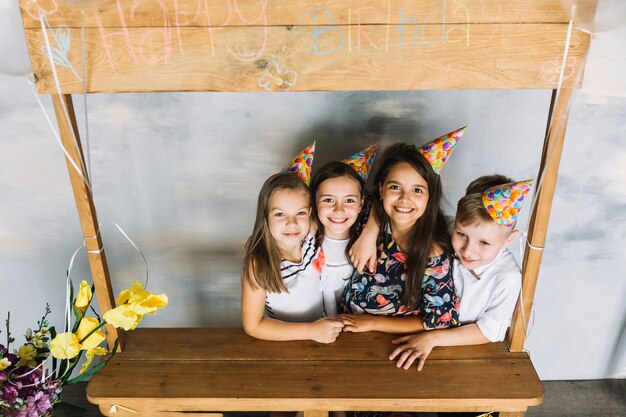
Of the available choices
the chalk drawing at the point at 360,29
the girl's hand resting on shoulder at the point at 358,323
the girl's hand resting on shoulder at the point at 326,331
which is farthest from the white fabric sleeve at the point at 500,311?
the chalk drawing at the point at 360,29

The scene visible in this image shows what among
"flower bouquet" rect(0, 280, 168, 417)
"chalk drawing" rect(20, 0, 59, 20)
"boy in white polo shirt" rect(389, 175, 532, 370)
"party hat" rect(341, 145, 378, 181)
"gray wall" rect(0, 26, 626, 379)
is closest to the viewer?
"chalk drawing" rect(20, 0, 59, 20)

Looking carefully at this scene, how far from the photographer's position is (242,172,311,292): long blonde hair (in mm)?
1504

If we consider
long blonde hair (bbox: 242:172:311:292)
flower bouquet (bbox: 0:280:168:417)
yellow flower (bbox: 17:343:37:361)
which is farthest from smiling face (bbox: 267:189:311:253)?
yellow flower (bbox: 17:343:37:361)

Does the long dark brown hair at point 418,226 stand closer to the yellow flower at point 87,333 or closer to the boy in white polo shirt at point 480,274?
the boy in white polo shirt at point 480,274

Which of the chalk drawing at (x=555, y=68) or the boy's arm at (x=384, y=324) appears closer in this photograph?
the chalk drawing at (x=555, y=68)

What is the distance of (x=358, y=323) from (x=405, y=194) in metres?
0.44

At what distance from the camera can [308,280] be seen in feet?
5.40

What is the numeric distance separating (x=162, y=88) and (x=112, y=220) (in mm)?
802

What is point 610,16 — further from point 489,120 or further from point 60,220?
point 60,220

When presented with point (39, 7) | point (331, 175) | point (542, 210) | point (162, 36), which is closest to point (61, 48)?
point (39, 7)

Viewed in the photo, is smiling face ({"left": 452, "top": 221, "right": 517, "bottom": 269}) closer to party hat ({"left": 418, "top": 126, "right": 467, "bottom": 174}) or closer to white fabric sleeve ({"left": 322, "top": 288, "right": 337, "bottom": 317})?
party hat ({"left": 418, "top": 126, "right": 467, "bottom": 174})

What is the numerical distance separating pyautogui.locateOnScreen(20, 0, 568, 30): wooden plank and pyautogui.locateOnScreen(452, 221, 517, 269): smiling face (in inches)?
22.5

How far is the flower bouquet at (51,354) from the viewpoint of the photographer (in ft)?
4.09

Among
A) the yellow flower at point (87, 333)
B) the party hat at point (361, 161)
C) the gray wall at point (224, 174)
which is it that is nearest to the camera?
the yellow flower at point (87, 333)
